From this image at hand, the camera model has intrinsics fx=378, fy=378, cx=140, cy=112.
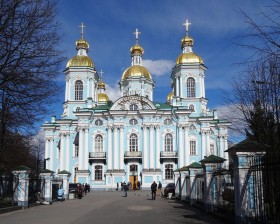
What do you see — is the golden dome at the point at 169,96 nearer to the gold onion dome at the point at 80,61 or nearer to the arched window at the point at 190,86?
the arched window at the point at 190,86

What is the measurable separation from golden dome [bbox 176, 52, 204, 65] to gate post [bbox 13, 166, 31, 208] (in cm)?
4029

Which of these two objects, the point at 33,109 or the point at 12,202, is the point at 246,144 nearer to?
the point at 33,109

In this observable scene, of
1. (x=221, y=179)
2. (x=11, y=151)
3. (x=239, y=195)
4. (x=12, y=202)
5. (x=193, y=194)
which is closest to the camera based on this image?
(x=239, y=195)

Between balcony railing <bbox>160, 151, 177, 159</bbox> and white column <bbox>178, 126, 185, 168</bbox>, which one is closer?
white column <bbox>178, 126, 185, 168</bbox>

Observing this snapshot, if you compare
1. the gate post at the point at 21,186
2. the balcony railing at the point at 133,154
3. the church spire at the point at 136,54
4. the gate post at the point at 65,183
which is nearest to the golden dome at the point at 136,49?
the church spire at the point at 136,54

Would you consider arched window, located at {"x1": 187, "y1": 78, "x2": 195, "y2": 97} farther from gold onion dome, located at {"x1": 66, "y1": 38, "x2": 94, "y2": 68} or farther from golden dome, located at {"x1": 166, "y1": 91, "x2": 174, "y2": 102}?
gold onion dome, located at {"x1": 66, "y1": 38, "x2": 94, "y2": 68}

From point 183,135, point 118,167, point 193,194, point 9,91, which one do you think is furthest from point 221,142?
point 9,91

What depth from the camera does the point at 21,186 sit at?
64.8 feet

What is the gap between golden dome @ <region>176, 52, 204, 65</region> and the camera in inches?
2238

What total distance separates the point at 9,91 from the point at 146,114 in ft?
121

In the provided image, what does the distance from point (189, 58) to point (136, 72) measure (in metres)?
8.62

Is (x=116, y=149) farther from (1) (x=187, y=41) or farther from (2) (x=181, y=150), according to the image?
(1) (x=187, y=41)

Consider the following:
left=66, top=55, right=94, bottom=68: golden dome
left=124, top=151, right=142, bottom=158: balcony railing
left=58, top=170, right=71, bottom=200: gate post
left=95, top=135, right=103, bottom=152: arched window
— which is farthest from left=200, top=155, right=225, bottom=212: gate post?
left=66, top=55, right=94, bottom=68: golden dome

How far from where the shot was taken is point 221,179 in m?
15.8
